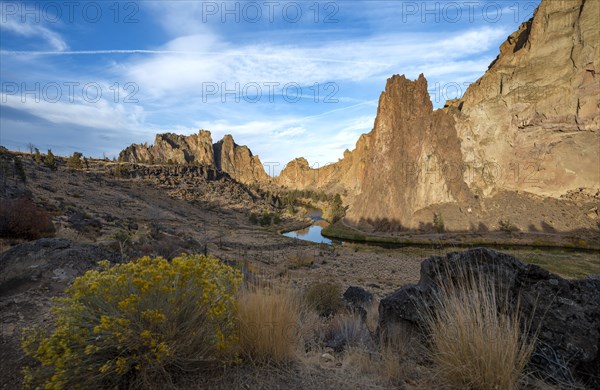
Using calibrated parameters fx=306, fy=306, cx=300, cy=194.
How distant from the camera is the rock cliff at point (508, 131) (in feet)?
183

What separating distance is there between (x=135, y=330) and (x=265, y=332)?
3.95ft

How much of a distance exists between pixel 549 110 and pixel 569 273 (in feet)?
155

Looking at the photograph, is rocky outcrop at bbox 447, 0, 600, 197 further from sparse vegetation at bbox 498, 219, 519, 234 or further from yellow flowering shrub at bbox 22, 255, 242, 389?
yellow flowering shrub at bbox 22, 255, 242, 389

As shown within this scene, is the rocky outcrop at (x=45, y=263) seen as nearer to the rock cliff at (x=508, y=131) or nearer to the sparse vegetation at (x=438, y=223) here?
the sparse vegetation at (x=438, y=223)

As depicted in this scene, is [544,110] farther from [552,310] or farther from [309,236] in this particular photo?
[552,310]

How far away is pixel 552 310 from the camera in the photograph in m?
3.17

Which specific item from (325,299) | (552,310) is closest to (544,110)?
(325,299)

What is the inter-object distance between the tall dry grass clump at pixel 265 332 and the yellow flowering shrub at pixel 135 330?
0.20 m

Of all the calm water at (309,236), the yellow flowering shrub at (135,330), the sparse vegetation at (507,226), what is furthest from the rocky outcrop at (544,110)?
the yellow flowering shrub at (135,330)

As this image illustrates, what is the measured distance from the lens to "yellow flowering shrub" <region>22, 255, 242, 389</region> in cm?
230

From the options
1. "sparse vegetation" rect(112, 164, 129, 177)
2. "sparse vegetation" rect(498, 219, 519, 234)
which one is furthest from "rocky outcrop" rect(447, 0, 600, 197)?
"sparse vegetation" rect(112, 164, 129, 177)

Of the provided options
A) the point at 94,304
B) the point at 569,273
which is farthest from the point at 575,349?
the point at 569,273

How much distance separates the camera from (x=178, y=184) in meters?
90.8

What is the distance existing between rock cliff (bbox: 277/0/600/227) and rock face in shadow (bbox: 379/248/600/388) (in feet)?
207
